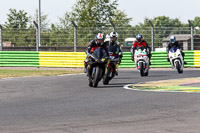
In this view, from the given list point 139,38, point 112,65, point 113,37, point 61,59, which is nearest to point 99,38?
point 112,65

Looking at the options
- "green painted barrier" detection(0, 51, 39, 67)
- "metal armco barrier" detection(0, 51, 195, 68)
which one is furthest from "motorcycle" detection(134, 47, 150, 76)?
"green painted barrier" detection(0, 51, 39, 67)

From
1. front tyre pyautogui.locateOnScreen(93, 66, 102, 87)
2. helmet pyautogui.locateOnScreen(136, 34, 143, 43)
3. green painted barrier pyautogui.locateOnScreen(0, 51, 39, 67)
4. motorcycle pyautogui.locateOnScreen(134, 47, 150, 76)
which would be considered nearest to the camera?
front tyre pyautogui.locateOnScreen(93, 66, 102, 87)

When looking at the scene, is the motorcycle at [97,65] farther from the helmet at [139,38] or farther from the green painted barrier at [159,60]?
the green painted barrier at [159,60]

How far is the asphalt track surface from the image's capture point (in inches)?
284

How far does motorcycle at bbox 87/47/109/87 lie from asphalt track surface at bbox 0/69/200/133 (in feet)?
2.72

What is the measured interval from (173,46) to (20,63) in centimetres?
959

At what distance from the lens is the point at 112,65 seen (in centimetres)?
1658

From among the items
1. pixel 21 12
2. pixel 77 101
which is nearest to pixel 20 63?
pixel 77 101

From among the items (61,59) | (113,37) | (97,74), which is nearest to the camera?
(97,74)

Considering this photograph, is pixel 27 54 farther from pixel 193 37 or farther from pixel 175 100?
pixel 175 100

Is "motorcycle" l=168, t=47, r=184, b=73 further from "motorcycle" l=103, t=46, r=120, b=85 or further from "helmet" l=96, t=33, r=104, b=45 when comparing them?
"helmet" l=96, t=33, r=104, b=45

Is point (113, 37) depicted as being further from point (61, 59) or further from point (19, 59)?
point (19, 59)

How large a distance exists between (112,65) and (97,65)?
6.50ft

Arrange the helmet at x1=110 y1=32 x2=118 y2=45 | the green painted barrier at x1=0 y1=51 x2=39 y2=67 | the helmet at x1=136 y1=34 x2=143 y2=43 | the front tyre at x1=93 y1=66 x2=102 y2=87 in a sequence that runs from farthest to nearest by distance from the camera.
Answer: the green painted barrier at x1=0 y1=51 x2=39 y2=67 < the helmet at x1=136 y1=34 x2=143 y2=43 < the helmet at x1=110 y1=32 x2=118 y2=45 < the front tyre at x1=93 y1=66 x2=102 y2=87
